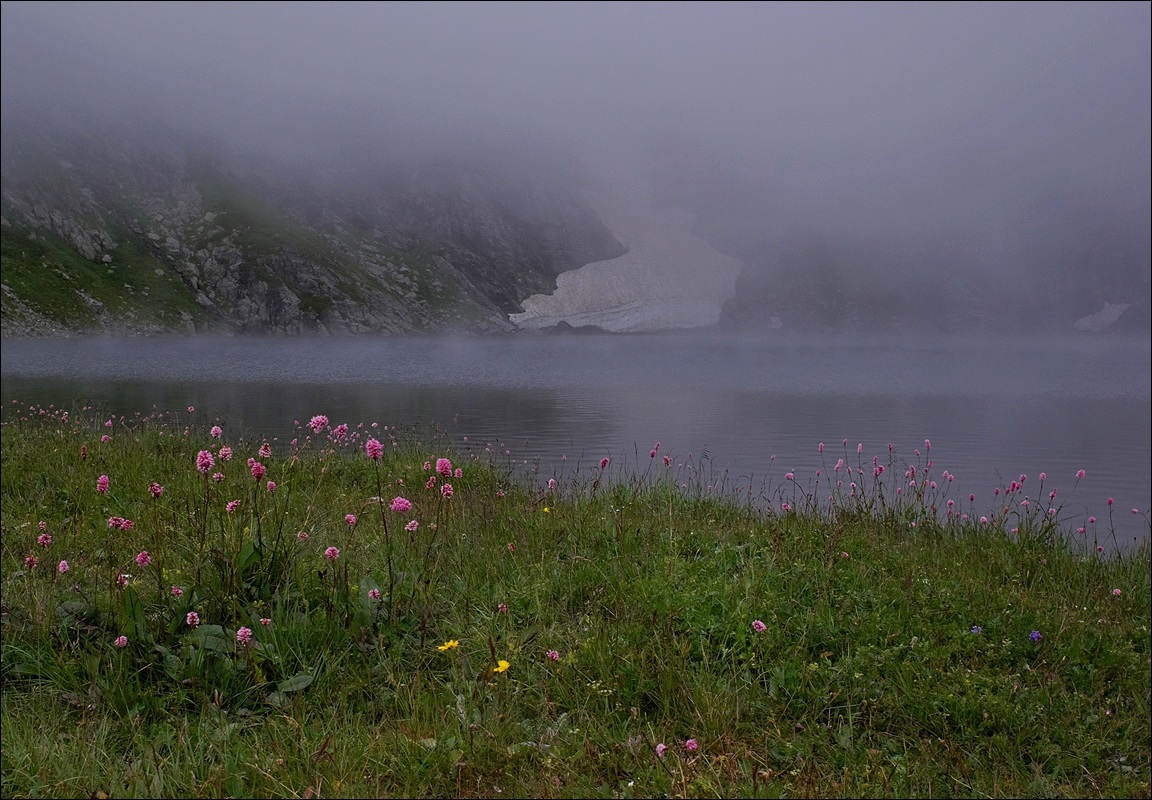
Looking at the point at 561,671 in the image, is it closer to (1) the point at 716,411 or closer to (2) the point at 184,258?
(1) the point at 716,411

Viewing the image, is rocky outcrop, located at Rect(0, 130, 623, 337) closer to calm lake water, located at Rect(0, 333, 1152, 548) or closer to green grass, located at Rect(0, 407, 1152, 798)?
calm lake water, located at Rect(0, 333, 1152, 548)

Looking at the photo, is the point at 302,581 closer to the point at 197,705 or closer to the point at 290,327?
the point at 197,705

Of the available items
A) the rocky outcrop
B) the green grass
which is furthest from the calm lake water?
the rocky outcrop

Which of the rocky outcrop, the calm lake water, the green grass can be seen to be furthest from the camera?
the rocky outcrop

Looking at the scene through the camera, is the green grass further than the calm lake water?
No

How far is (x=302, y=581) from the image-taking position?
197 inches

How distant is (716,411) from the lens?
1208 inches

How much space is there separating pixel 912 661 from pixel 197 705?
434 centimetres

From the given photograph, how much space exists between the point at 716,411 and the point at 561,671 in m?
27.0

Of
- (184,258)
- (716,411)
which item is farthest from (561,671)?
(184,258)

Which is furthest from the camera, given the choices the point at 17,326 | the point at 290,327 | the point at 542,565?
the point at 290,327

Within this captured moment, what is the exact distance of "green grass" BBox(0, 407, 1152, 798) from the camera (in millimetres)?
3549

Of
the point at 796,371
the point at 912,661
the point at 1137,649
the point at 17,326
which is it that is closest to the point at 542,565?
the point at 912,661

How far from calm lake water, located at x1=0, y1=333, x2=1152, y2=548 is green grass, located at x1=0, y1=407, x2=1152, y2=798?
5357 mm
